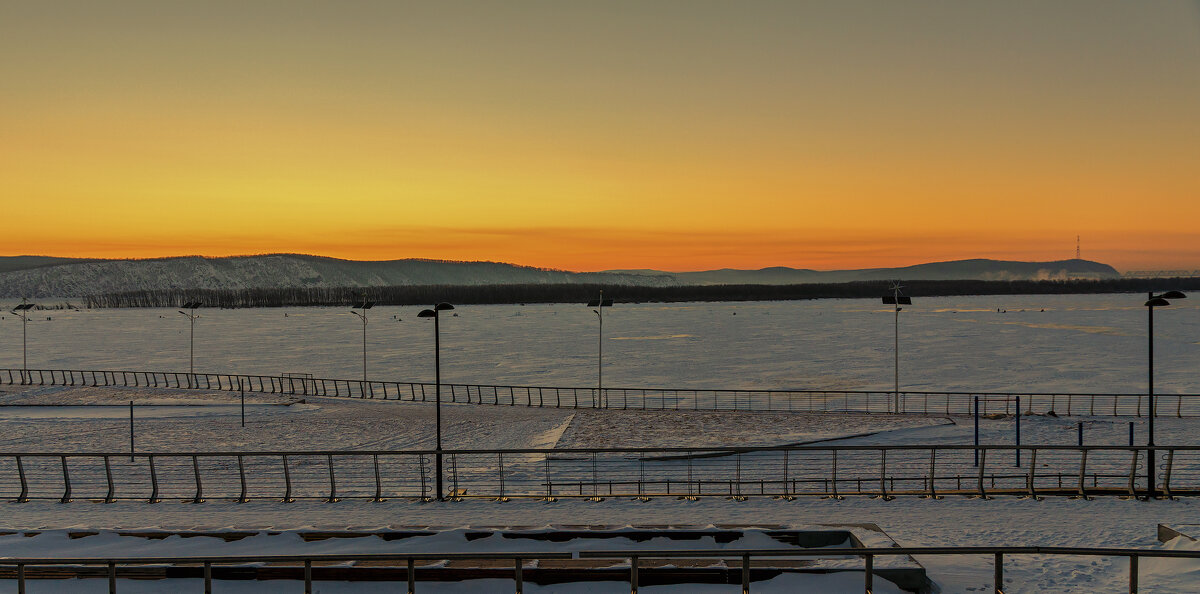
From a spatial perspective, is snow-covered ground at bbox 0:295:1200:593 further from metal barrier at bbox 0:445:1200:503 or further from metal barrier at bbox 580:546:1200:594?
metal barrier at bbox 0:445:1200:503

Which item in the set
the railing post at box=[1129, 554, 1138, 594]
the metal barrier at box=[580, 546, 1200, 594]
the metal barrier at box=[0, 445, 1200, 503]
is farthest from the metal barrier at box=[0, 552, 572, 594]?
the metal barrier at box=[0, 445, 1200, 503]

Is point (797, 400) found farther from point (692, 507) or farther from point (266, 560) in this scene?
point (266, 560)

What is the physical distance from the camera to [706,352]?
88.2 meters

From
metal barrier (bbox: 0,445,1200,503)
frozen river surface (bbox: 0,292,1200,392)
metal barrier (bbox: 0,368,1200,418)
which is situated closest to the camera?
metal barrier (bbox: 0,445,1200,503)

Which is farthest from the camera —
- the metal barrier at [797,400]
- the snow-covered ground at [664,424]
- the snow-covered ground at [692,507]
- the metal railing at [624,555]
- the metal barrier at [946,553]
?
the metal barrier at [797,400]

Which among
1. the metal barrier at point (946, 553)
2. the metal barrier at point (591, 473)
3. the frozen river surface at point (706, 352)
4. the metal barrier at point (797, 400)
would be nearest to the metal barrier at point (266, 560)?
the metal barrier at point (946, 553)

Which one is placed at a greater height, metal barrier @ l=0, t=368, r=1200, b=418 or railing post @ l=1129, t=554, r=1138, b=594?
railing post @ l=1129, t=554, r=1138, b=594

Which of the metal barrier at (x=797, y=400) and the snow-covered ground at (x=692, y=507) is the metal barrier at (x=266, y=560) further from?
the metal barrier at (x=797, y=400)

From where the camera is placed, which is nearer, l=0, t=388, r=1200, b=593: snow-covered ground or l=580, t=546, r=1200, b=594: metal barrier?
l=580, t=546, r=1200, b=594: metal barrier

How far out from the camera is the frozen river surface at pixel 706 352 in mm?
61750

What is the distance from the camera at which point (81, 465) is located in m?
27.9

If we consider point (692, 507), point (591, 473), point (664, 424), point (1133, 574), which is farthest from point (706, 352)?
point (1133, 574)

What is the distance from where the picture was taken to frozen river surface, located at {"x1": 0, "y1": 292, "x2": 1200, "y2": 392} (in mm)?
61750

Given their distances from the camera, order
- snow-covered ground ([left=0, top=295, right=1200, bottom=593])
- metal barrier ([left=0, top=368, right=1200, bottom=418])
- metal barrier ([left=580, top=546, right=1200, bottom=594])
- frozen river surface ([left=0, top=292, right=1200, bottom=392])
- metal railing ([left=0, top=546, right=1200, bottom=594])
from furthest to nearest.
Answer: frozen river surface ([left=0, top=292, right=1200, bottom=392]) → metal barrier ([left=0, top=368, right=1200, bottom=418]) → snow-covered ground ([left=0, top=295, right=1200, bottom=593]) → metal railing ([left=0, top=546, right=1200, bottom=594]) → metal barrier ([left=580, top=546, right=1200, bottom=594])
